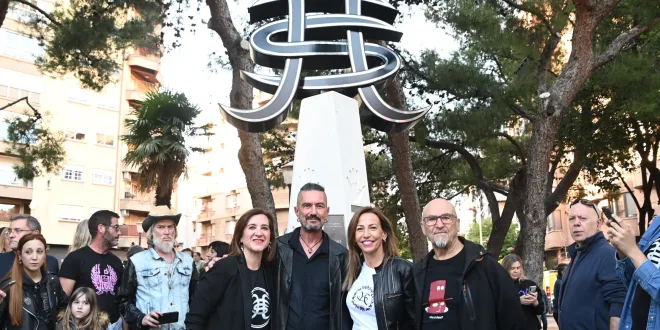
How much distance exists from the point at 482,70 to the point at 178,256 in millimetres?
11296

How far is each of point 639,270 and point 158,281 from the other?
3.46 metres

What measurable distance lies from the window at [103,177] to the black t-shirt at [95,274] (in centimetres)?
→ 3428

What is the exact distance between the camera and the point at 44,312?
16.4ft

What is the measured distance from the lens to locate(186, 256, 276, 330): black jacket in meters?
3.93

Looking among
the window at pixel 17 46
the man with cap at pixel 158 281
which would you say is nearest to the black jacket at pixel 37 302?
the man with cap at pixel 158 281

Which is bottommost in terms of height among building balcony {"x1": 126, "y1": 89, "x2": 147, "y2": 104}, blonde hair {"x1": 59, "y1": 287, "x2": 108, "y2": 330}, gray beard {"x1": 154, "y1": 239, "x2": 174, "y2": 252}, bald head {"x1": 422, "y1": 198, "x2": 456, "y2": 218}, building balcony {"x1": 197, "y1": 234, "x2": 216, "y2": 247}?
blonde hair {"x1": 59, "y1": 287, "x2": 108, "y2": 330}

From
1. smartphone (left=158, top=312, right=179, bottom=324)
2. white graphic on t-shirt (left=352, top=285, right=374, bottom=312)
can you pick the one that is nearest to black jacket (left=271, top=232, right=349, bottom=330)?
white graphic on t-shirt (left=352, top=285, right=374, bottom=312)

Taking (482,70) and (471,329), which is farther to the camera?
(482,70)

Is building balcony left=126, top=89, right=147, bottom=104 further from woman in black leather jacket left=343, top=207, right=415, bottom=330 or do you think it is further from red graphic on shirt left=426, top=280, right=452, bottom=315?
red graphic on shirt left=426, top=280, right=452, bottom=315

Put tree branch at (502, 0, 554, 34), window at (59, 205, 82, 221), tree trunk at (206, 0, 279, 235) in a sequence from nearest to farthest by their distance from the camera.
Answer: tree trunk at (206, 0, 279, 235) < tree branch at (502, 0, 554, 34) < window at (59, 205, 82, 221)

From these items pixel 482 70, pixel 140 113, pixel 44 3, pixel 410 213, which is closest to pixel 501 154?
pixel 482 70

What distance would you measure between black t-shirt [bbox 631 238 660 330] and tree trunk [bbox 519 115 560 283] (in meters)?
8.72

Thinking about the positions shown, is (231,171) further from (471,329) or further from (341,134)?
(471,329)

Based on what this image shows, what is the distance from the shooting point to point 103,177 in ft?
126
